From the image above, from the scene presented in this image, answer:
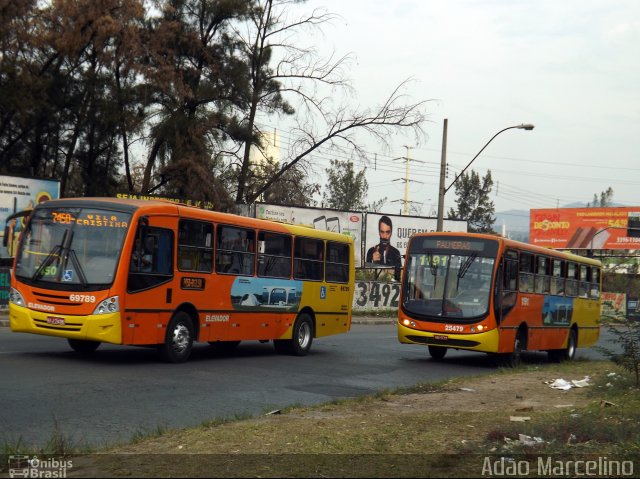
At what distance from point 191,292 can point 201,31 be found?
24.4 metres

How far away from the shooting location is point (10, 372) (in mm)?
13289

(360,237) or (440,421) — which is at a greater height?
(360,237)

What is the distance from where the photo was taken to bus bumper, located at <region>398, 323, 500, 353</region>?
64.2 feet

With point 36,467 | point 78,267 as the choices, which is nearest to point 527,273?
point 78,267

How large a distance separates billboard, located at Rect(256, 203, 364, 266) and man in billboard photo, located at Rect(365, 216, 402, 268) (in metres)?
1.10

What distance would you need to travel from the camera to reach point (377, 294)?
44656 mm

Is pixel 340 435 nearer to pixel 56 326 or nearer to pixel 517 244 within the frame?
pixel 56 326

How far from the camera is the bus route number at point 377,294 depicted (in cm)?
4409

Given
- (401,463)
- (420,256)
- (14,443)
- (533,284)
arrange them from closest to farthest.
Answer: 1. (401,463)
2. (14,443)
3. (420,256)
4. (533,284)

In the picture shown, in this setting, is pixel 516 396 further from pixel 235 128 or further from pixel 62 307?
pixel 235 128

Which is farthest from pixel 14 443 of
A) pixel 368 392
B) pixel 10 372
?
Result: pixel 368 392

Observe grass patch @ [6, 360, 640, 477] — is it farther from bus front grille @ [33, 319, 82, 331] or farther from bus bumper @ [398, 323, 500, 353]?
bus bumper @ [398, 323, 500, 353]

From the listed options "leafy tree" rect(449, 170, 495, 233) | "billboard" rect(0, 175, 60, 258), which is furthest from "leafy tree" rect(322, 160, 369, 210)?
"billboard" rect(0, 175, 60, 258)

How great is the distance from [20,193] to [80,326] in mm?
16199
